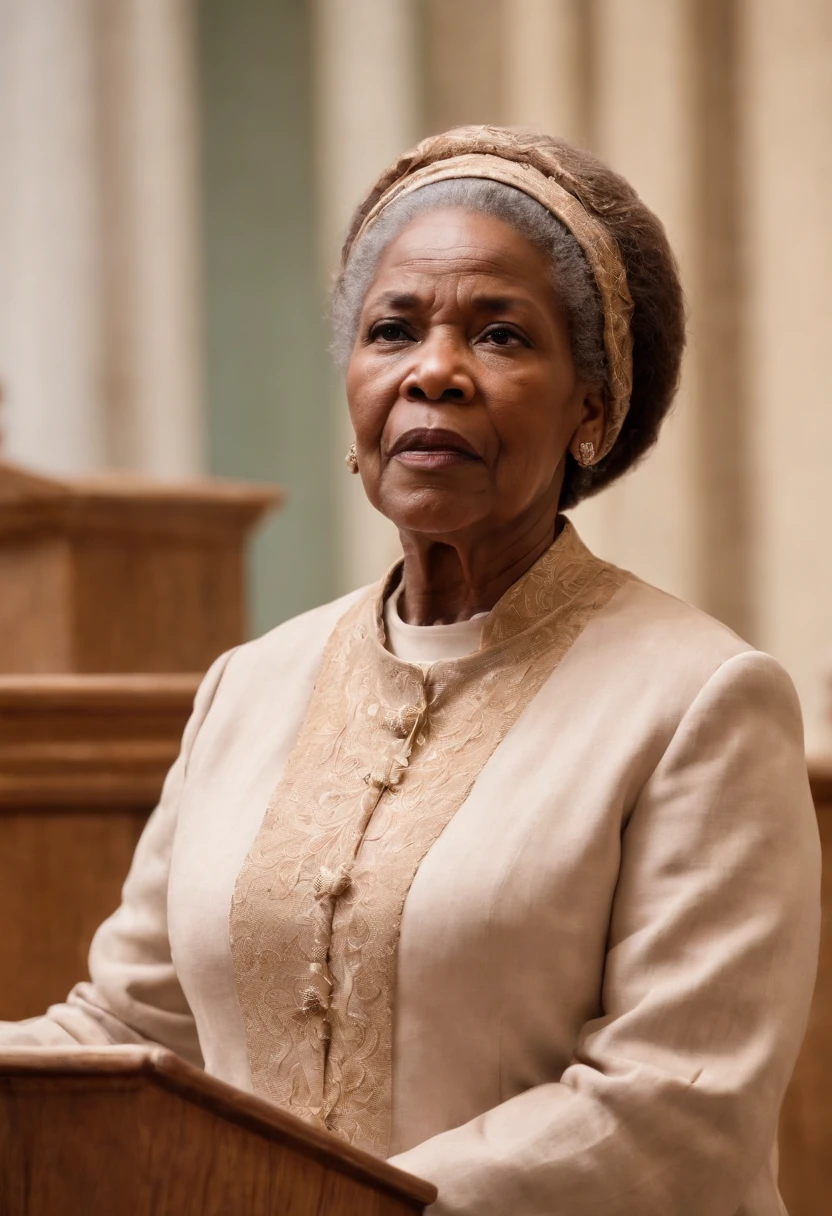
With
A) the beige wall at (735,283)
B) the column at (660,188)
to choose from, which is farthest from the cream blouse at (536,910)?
the column at (660,188)

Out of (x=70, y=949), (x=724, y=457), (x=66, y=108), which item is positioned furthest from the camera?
(x=66, y=108)

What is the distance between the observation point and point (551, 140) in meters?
2.04

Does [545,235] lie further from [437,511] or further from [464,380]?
[437,511]

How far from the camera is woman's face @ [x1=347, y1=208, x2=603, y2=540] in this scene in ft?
6.25

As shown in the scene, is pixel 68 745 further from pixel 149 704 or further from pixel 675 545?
pixel 675 545

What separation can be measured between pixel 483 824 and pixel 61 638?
1.72 m

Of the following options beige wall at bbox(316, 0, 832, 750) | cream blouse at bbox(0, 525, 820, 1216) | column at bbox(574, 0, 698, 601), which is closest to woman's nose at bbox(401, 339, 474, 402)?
cream blouse at bbox(0, 525, 820, 1216)

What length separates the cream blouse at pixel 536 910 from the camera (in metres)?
1.67

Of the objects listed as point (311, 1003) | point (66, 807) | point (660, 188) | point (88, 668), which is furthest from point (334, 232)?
point (311, 1003)

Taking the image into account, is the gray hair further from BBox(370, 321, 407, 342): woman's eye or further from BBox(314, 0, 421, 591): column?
BBox(314, 0, 421, 591): column

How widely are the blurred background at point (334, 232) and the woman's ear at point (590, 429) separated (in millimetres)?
2008

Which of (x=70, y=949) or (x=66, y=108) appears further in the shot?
(x=66, y=108)

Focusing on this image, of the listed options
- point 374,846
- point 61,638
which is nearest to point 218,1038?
point 374,846

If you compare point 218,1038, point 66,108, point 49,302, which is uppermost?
point 66,108
